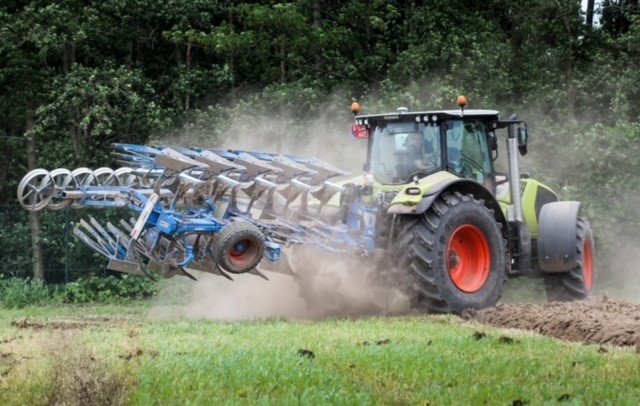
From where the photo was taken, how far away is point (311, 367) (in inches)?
305

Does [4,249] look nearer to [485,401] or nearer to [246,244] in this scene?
[246,244]

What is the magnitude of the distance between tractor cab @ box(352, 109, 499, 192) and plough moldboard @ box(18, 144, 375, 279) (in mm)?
977

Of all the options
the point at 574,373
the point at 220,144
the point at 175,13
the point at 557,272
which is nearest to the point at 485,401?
the point at 574,373

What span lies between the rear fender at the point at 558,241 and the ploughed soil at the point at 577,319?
3.85ft

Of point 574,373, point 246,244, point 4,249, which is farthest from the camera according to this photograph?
point 4,249

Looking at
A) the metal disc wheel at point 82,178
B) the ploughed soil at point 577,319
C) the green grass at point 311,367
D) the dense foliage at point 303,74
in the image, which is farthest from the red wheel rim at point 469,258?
the dense foliage at point 303,74

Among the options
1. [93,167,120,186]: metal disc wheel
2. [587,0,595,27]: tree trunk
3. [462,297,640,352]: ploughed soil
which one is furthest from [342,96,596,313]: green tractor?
[587,0,595,27]: tree trunk

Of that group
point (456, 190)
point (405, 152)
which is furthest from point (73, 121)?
point (456, 190)

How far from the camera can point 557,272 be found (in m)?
13.9

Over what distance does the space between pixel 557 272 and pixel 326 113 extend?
820cm

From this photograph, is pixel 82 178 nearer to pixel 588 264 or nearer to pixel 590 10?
pixel 588 264

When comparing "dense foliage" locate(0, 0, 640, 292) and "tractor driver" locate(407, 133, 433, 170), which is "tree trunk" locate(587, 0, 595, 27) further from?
"tractor driver" locate(407, 133, 433, 170)

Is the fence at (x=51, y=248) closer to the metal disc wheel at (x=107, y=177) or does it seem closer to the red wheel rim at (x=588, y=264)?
the metal disc wheel at (x=107, y=177)

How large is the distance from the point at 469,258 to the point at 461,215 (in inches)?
31.4
